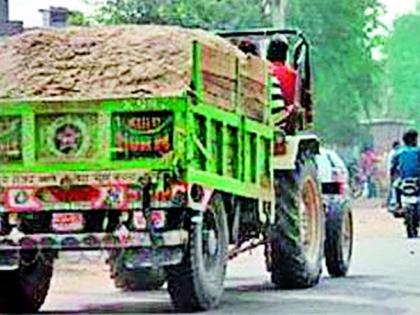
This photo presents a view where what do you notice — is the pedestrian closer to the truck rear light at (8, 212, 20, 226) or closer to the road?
the road

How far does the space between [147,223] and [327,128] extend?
2020 inches

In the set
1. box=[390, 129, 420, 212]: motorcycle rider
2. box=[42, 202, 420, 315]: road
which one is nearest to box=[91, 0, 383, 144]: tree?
box=[390, 129, 420, 212]: motorcycle rider

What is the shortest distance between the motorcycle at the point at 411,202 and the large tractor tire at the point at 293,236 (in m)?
11.2

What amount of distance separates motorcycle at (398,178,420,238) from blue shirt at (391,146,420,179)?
4.6 inches

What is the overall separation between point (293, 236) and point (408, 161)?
1212 centimetres

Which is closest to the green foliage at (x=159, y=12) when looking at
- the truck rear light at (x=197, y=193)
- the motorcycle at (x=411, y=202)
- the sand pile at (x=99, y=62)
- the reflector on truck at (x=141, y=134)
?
the motorcycle at (x=411, y=202)

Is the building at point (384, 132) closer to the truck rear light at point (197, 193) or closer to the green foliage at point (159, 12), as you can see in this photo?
the green foliage at point (159, 12)

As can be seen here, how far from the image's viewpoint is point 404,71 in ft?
310

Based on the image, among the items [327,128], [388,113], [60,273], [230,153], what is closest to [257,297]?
[230,153]

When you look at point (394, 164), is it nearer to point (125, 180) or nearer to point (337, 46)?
point (125, 180)

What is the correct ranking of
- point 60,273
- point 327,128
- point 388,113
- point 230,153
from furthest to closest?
point 388,113, point 327,128, point 60,273, point 230,153

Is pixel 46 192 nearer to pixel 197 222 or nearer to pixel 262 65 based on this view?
pixel 197 222

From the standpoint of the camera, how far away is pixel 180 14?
34.8m

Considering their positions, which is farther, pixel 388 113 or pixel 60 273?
pixel 388 113
